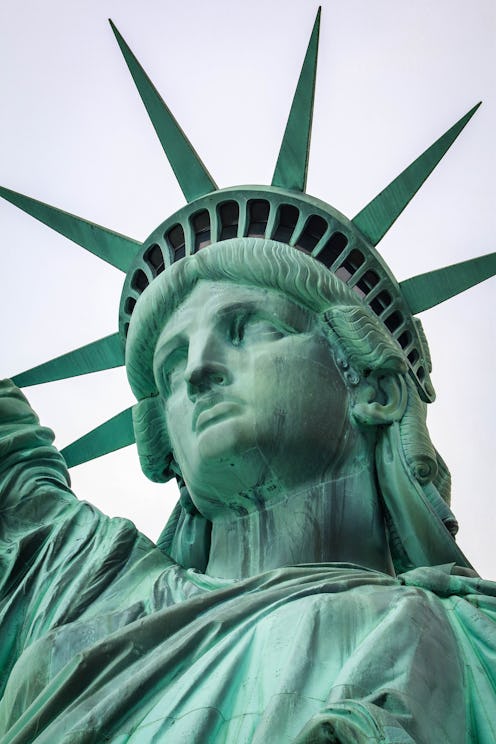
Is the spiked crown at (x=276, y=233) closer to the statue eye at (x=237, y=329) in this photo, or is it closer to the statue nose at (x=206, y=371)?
the statue eye at (x=237, y=329)

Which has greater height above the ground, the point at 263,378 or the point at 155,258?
the point at 155,258

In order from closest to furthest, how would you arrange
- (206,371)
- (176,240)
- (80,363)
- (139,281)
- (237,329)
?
(206,371) < (237,329) < (176,240) < (139,281) < (80,363)

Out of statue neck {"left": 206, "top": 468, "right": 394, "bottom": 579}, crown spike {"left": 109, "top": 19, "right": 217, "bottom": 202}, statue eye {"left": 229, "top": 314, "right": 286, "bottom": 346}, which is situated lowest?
statue neck {"left": 206, "top": 468, "right": 394, "bottom": 579}

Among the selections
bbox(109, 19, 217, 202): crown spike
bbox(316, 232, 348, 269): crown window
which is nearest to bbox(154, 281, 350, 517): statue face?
bbox(316, 232, 348, 269): crown window

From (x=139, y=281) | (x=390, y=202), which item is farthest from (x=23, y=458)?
(x=390, y=202)

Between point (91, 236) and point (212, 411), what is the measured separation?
2523 mm

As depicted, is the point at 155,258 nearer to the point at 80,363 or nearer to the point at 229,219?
the point at 229,219

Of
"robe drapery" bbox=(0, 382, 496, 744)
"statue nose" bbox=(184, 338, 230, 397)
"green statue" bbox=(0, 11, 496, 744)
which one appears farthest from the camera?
"statue nose" bbox=(184, 338, 230, 397)

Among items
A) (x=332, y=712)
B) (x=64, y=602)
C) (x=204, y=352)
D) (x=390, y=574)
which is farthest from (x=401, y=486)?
(x=332, y=712)

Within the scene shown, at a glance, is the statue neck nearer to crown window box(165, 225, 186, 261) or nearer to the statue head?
the statue head

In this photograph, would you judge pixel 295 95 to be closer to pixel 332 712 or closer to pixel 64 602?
pixel 64 602

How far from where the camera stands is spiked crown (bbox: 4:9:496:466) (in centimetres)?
1024

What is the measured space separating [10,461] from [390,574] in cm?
232

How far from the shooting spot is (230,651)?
7.23 m
